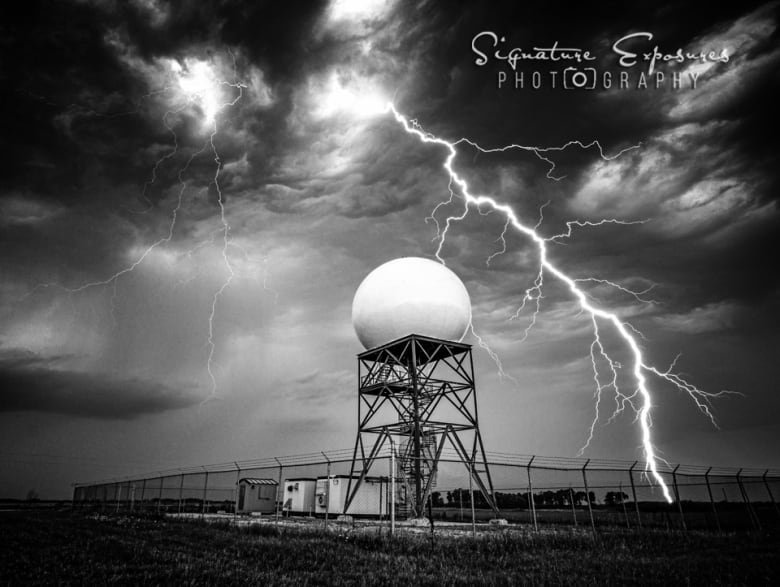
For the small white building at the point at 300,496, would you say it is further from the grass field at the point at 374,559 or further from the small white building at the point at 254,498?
the grass field at the point at 374,559

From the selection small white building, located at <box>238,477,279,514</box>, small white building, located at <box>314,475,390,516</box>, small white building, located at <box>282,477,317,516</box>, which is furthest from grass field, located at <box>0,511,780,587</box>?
small white building, located at <box>238,477,279,514</box>

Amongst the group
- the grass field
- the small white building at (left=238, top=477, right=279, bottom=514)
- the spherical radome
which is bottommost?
the grass field

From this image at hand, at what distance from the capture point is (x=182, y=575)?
5422 mm

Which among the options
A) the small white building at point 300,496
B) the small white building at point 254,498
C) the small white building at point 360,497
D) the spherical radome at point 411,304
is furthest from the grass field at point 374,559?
the small white building at point 254,498

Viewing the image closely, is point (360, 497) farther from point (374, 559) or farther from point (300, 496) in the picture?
point (374, 559)

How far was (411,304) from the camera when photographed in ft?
60.1

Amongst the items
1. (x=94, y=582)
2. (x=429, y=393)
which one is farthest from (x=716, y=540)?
(x=94, y=582)

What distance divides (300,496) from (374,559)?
56.8ft

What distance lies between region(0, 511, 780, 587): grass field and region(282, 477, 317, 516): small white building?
42.0ft

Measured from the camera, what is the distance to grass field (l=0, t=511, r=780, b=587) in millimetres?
5586

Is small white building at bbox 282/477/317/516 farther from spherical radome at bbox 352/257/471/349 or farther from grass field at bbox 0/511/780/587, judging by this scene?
grass field at bbox 0/511/780/587

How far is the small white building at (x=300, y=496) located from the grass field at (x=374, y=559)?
42.0ft

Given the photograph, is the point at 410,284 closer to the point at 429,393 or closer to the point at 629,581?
the point at 429,393

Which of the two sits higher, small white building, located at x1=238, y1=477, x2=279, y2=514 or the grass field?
small white building, located at x1=238, y1=477, x2=279, y2=514
